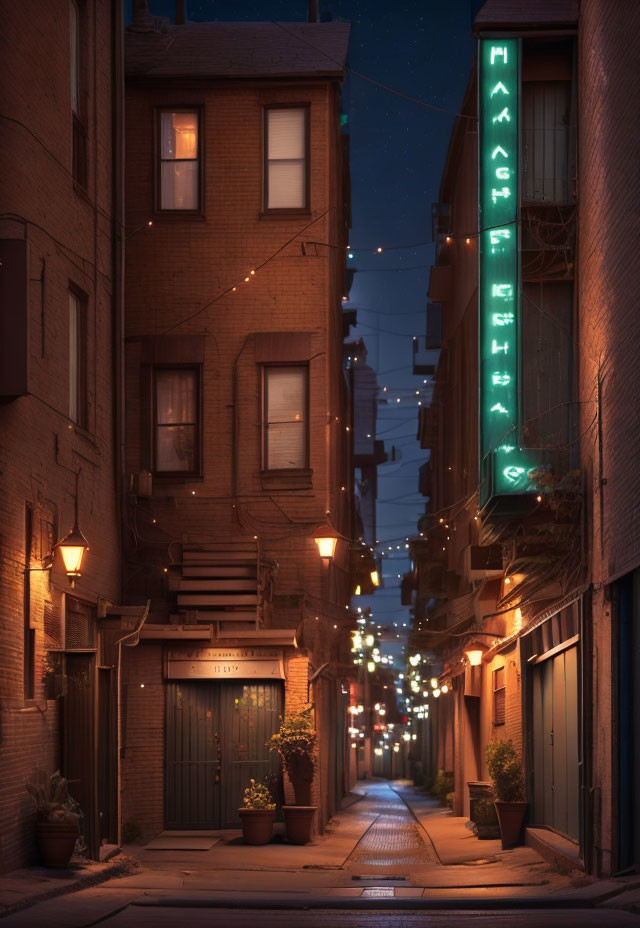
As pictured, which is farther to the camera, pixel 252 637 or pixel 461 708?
pixel 461 708

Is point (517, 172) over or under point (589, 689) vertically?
over

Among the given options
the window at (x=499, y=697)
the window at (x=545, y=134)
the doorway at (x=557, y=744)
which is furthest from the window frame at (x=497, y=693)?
the window at (x=545, y=134)

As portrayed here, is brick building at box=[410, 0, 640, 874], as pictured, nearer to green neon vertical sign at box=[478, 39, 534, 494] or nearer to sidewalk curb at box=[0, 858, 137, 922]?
green neon vertical sign at box=[478, 39, 534, 494]

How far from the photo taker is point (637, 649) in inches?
602

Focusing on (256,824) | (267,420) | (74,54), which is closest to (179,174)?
(267,420)

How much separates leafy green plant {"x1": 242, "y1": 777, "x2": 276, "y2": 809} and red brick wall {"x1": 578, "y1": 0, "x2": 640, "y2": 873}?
22.6 feet

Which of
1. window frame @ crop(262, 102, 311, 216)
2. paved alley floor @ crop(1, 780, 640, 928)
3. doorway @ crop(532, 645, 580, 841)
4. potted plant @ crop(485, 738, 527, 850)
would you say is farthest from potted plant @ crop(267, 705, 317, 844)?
window frame @ crop(262, 102, 311, 216)

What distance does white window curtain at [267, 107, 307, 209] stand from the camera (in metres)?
25.2

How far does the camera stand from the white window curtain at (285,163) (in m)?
25.2

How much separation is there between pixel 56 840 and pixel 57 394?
5.74 meters

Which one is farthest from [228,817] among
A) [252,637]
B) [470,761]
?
[470,761]

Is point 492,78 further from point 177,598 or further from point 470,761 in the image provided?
point 470,761

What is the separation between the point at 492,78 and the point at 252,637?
377 inches

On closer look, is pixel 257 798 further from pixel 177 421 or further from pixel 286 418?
pixel 177 421
